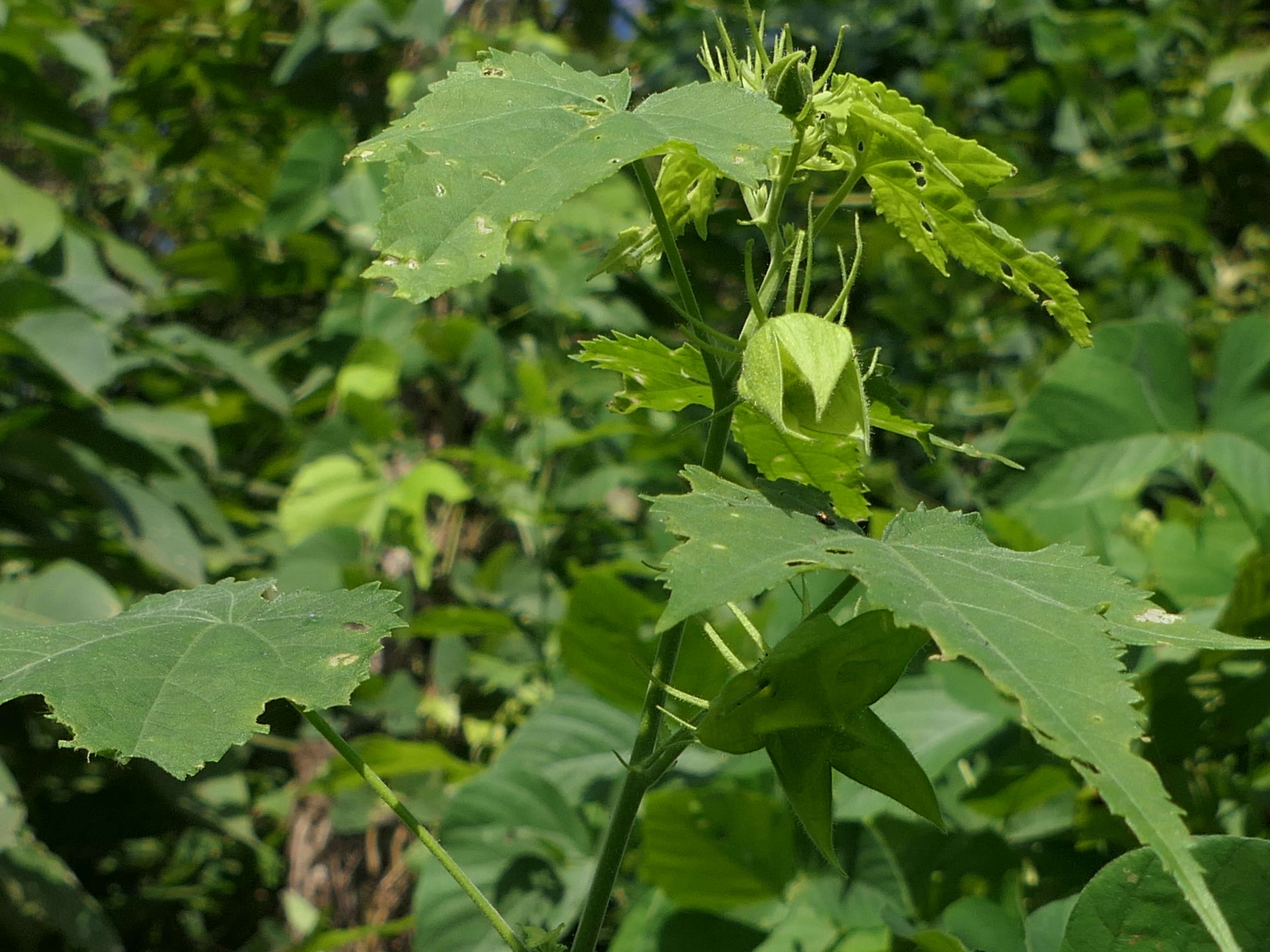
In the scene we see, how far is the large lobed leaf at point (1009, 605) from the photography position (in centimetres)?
26

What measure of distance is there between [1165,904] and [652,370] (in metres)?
0.27

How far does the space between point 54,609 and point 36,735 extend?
57 cm

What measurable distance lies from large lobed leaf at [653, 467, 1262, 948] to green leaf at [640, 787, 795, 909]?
14.4 inches

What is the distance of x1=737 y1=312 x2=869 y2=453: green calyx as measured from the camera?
0.37 m

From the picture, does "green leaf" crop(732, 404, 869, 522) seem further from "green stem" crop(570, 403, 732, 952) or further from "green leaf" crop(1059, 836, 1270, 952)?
"green leaf" crop(1059, 836, 1270, 952)

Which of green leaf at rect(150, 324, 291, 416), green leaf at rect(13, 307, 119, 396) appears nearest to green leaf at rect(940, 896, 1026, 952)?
green leaf at rect(13, 307, 119, 396)

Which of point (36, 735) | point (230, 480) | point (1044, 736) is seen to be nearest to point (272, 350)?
point (230, 480)

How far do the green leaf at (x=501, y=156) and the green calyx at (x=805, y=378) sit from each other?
5 centimetres

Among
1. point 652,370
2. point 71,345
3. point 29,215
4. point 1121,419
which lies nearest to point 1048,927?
point 652,370

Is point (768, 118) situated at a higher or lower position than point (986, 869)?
higher

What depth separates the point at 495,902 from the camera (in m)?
0.86

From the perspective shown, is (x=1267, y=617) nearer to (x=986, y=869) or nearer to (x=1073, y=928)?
(x=986, y=869)

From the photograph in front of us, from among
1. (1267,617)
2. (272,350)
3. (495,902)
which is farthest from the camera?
(272,350)

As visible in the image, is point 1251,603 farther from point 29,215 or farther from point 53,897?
point 29,215
